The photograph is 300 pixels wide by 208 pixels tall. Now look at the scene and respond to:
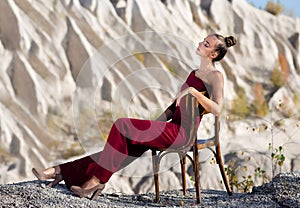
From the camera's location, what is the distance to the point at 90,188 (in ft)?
14.0

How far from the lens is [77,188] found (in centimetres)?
429

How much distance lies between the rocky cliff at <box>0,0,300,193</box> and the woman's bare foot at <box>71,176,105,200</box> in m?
4.08

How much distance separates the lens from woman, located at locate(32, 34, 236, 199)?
4.22 meters

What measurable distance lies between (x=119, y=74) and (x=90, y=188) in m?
6.39

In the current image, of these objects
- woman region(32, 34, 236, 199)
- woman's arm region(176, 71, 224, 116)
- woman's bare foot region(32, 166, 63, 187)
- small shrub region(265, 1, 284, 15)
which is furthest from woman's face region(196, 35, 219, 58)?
small shrub region(265, 1, 284, 15)

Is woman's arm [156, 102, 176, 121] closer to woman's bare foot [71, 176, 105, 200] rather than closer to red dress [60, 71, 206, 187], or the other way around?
red dress [60, 71, 206, 187]

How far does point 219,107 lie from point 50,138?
557 centimetres

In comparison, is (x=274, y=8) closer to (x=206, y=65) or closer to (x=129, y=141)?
(x=206, y=65)

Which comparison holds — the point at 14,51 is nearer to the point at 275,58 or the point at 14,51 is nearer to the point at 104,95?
the point at 104,95

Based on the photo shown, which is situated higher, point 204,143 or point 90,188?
point 204,143

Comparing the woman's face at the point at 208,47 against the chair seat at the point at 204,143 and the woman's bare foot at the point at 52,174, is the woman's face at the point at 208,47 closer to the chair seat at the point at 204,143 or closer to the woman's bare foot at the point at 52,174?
Answer: the chair seat at the point at 204,143

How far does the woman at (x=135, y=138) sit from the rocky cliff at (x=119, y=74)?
402cm

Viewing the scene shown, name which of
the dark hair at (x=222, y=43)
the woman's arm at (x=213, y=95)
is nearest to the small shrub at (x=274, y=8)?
the dark hair at (x=222, y=43)

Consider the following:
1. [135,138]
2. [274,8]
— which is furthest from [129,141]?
[274,8]
